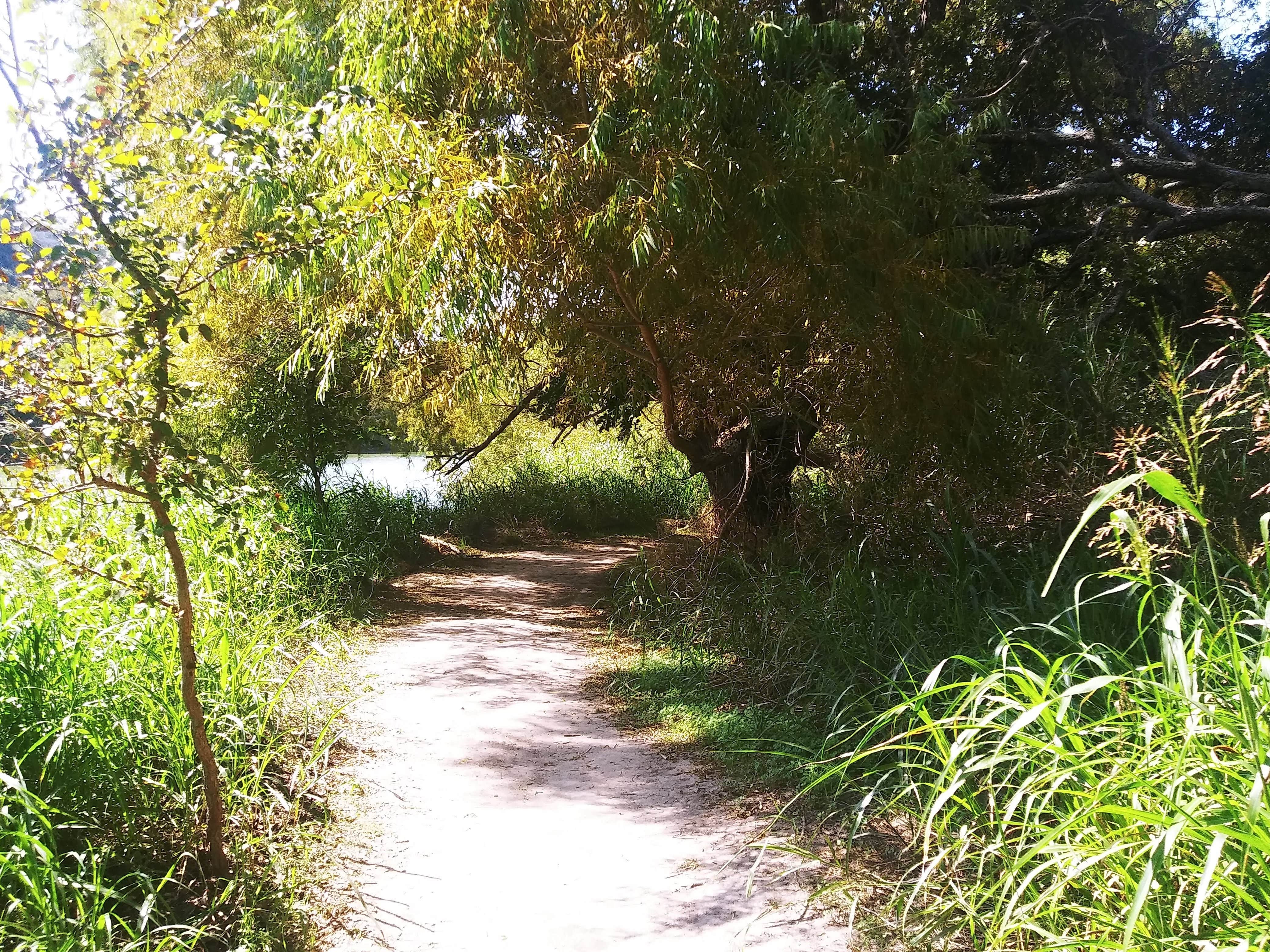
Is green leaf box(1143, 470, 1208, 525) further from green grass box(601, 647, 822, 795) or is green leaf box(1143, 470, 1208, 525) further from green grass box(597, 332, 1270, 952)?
green grass box(601, 647, 822, 795)

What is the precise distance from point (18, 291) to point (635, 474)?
1420 centimetres

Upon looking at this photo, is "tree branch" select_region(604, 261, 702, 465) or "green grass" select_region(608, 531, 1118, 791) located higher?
"tree branch" select_region(604, 261, 702, 465)

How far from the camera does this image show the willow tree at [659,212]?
540 cm

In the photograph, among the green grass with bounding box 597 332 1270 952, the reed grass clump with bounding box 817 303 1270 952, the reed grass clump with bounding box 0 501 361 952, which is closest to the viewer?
the reed grass clump with bounding box 817 303 1270 952

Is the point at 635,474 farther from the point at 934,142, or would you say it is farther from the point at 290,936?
the point at 290,936

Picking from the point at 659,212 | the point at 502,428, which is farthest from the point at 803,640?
the point at 502,428

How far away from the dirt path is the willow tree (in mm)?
2314

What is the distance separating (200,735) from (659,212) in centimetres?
362

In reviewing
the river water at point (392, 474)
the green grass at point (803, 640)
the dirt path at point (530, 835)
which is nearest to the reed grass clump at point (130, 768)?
the dirt path at point (530, 835)

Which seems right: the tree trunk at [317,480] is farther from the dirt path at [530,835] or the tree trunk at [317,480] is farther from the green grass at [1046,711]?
Answer: the green grass at [1046,711]

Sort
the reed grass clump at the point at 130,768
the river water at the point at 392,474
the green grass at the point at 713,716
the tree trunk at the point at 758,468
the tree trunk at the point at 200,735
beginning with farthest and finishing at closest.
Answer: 1. the river water at the point at 392,474
2. the tree trunk at the point at 758,468
3. the green grass at the point at 713,716
4. the tree trunk at the point at 200,735
5. the reed grass clump at the point at 130,768

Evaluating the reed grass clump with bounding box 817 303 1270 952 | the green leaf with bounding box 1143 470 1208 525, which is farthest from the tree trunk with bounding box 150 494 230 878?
the green leaf with bounding box 1143 470 1208 525

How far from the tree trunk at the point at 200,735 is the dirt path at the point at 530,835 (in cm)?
50

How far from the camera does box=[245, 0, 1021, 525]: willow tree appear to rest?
5398 millimetres
